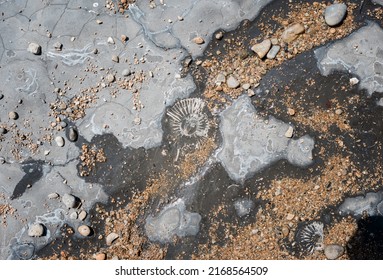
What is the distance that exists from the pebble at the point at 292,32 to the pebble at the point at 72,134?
1.52 m

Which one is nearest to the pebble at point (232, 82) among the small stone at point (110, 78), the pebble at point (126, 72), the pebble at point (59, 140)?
the pebble at point (126, 72)

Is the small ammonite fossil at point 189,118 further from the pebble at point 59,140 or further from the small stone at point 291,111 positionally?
the pebble at point 59,140

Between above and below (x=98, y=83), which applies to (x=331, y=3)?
above

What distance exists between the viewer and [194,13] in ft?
8.79

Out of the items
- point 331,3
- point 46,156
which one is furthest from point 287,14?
point 46,156

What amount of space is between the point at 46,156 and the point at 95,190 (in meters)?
0.41

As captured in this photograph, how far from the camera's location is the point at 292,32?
8.51 feet

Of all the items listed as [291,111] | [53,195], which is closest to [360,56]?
[291,111]

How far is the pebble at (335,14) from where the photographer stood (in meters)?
2.56

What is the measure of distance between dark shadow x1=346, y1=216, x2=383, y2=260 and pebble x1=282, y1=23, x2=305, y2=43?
1.25m

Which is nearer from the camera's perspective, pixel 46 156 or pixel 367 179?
pixel 367 179

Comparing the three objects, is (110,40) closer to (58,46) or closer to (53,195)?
(58,46)
